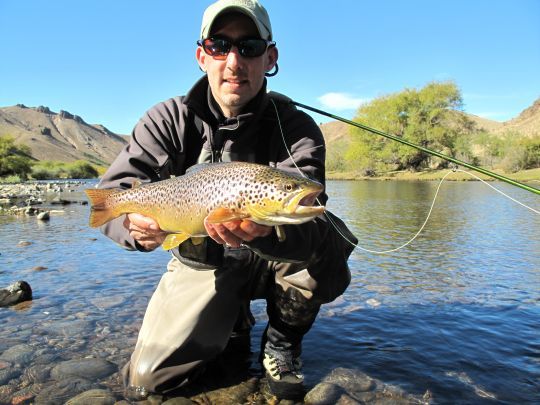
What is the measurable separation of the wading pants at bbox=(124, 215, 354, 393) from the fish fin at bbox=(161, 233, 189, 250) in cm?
50

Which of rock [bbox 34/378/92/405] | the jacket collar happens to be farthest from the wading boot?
the jacket collar

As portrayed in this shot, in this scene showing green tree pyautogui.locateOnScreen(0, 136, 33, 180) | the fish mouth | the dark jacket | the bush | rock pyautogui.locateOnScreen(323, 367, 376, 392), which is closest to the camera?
the fish mouth

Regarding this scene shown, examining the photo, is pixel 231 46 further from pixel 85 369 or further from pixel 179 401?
pixel 85 369

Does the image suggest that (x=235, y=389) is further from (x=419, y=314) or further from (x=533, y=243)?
(x=533, y=243)

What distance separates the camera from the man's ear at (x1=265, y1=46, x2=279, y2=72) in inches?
136

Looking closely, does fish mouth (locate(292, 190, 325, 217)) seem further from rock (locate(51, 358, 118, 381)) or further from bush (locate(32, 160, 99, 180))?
bush (locate(32, 160, 99, 180))

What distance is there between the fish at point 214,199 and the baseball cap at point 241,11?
1.13m

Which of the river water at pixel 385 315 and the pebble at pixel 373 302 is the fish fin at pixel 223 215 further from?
the pebble at pixel 373 302


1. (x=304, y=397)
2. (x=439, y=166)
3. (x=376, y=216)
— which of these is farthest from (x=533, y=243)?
(x=439, y=166)

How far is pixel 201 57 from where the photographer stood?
347 cm

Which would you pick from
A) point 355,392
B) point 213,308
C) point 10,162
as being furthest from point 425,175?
point 213,308

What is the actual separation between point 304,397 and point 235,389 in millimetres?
498

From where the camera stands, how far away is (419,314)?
4.67m

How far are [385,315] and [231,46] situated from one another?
3180 millimetres
